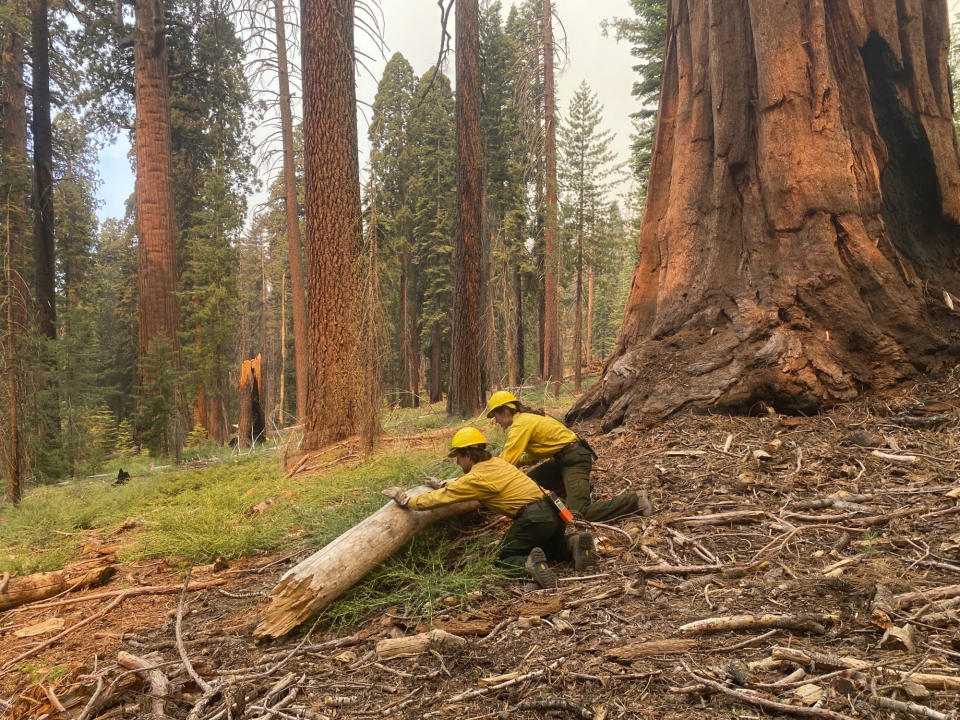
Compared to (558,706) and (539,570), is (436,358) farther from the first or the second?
(558,706)

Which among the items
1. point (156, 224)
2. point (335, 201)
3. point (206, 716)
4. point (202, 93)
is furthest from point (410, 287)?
point (206, 716)

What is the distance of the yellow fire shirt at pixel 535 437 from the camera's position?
16.6 ft

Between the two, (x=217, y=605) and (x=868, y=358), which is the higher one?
(x=868, y=358)

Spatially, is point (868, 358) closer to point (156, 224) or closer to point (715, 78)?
point (715, 78)

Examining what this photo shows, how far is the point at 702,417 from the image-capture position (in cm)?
559

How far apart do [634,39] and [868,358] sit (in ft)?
59.7

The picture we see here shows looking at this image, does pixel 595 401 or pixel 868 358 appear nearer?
pixel 868 358

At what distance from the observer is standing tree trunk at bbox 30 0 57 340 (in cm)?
1213

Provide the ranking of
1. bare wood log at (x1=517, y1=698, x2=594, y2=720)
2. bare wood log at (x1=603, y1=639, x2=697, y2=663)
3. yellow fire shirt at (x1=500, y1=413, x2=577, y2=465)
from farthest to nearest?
yellow fire shirt at (x1=500, y1=413, x2=577, y2=465)
bare wood log at (x1=603, y1=639, x2=697, y2=663)
bare wood log at (x1=517, y1=698, x2=594, y2=720)

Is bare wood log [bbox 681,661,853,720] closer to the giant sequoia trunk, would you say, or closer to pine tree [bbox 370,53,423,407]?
the giant sequoia trunk

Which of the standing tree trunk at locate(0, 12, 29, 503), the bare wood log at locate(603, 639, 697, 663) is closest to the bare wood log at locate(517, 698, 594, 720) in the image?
the bare wood log at locate(603, 639, 697, 663)

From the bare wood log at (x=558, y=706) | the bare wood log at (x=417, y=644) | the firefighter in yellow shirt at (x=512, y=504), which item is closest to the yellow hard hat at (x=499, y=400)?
the firefighter in yellow shirt at (x=512, y=504)

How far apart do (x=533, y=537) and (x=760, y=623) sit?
1685 millimetres

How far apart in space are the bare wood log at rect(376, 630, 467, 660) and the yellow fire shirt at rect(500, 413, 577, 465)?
2147 millimetres
